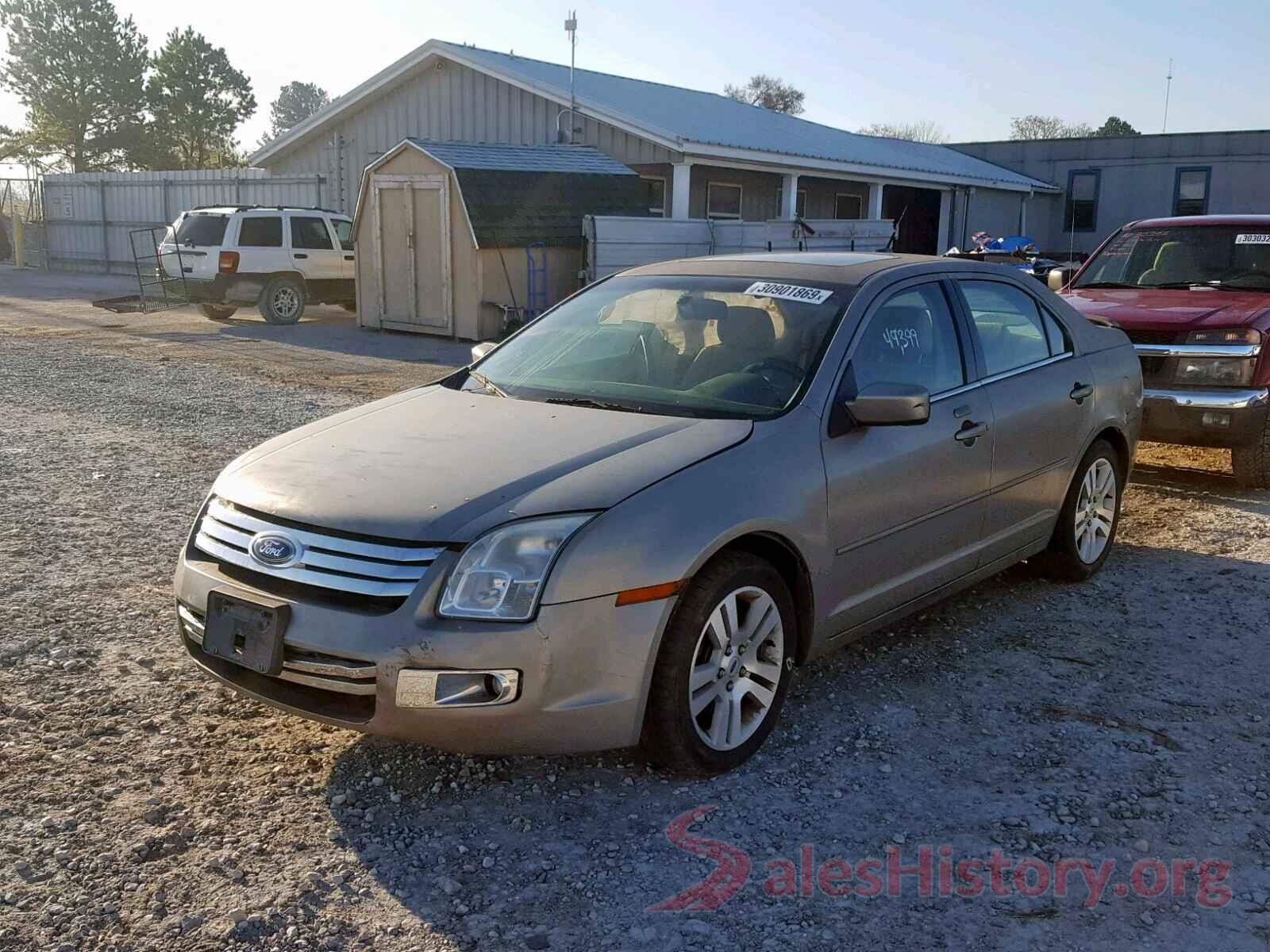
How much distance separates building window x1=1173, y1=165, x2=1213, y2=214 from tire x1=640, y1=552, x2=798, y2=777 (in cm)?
3113

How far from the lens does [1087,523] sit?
5.87 m

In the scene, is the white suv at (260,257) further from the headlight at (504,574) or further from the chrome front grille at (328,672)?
the headlight at (504,574)

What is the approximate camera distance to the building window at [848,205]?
27766 mm

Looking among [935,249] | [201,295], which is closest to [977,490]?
[201,295]

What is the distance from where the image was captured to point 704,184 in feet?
76.2

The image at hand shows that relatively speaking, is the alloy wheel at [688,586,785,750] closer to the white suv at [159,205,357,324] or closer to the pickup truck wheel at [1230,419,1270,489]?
the pickup truck wheel at [1230,419,1270,489]

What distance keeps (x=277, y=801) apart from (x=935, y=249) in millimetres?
29517

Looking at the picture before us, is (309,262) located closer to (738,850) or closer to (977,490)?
(977,490)

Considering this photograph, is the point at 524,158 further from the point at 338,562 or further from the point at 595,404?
the point at 338,562

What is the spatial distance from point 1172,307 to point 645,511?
6.01 meters

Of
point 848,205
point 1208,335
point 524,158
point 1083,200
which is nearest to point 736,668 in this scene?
point 1208,335

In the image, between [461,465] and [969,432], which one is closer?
[461,465]

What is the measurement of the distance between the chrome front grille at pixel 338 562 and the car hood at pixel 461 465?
44 mm

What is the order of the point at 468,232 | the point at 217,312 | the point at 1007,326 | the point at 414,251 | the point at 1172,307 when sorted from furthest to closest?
the point at 217,312
the point at 414,251
the point at 468,232
the point at 1172,307
the point at 1007,326
